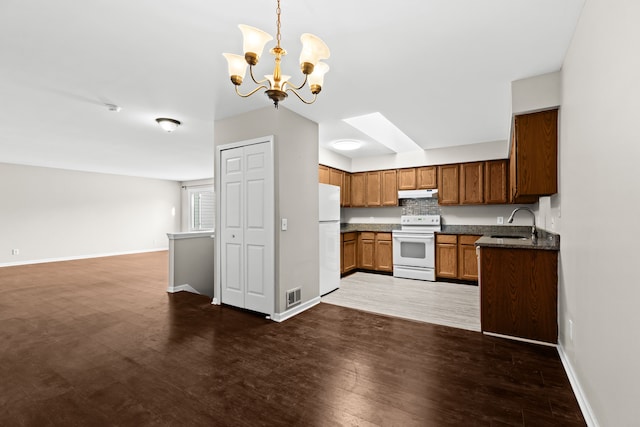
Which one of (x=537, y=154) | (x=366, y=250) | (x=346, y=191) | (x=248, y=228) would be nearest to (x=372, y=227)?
(x=366, y=250)

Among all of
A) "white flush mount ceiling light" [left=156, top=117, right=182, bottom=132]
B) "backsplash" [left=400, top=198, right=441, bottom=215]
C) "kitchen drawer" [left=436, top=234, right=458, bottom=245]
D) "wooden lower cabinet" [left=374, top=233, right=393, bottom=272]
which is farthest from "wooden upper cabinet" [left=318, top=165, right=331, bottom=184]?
"white flush mount ceiling light" [left=156, top=117, right=182, bottom=132]

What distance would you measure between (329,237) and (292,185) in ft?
4.38

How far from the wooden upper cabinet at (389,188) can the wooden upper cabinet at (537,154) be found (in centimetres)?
325

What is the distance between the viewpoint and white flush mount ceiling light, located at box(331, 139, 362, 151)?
4910 mm

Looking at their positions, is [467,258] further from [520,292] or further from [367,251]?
[520,292]

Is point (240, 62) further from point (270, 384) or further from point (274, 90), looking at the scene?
point (270, 384)

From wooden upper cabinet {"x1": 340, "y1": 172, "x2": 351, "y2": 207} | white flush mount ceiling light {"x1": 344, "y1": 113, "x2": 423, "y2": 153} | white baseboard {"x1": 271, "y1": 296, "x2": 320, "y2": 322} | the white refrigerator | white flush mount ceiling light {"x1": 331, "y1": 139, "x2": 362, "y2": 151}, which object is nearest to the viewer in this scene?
white baseboard {"x1": 271, "y1": 296, "x2": 320, "y2": 322}

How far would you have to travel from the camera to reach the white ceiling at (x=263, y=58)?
1839 mm

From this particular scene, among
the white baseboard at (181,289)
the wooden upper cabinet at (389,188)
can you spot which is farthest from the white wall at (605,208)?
the white baseboard at (181,289)

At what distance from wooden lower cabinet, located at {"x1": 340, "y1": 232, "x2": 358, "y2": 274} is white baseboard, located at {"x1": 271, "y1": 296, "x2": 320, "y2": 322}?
5.72 feet

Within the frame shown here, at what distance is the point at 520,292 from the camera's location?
9.00ft

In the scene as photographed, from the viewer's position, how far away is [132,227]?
919cm

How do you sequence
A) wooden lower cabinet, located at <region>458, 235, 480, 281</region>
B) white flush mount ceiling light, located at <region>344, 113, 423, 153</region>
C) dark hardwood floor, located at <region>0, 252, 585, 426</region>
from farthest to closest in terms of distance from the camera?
1. wooden lower cabinet, located at <region>458, 235, 480, 281</region>
2. white flush mount ceiling light, located at <region>344, 113, 423, 153</region>
3. dark hardwood floor, located at <region>0, 252, 585, 426</region>

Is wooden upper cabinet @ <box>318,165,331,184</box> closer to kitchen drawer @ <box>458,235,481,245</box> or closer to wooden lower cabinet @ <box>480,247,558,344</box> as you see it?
kitchen drawer @ <box>458,235,481,245</box>
